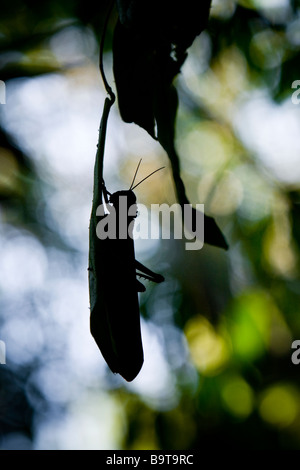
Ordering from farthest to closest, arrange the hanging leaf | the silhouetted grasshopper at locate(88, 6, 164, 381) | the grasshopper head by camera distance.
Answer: the grasshopper head < the hanging leaf < the silhouetted grasshopper at locate(88, 6, 164, 381)

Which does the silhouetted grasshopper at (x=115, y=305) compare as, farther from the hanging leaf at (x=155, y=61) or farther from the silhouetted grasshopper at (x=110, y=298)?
the hanging leaf at (x=155, y=61)

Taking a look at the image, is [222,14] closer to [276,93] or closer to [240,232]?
[276,93]

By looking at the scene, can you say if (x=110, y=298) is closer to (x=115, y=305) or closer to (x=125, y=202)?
(x=115, y=305)

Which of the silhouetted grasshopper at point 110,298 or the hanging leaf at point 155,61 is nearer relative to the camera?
the silhouetted grasshopper at point 110,298

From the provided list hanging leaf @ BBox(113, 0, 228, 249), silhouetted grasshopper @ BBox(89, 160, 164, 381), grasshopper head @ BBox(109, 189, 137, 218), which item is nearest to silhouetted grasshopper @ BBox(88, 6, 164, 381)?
silhouetted grasshopper @ BBox(89, 160, 164, 381)

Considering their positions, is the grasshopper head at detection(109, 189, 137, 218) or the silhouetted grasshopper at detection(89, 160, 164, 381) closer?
the silhouetted grasshopper at detection(89, 160, 164, 381)

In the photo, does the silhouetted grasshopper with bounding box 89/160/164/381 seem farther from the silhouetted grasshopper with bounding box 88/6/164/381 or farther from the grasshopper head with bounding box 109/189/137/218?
the grasshopper head with bounding box 109/189/137/218

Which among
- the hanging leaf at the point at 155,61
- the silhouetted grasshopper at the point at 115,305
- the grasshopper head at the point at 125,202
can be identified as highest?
the hanging leaf at the point at 155,61

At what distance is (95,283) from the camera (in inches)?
23.5

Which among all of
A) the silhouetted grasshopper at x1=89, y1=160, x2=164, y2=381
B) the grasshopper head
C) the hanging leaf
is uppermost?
the hanging leaf

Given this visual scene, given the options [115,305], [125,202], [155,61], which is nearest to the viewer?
[115,305]

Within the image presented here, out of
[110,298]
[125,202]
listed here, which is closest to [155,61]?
→ [125,202]

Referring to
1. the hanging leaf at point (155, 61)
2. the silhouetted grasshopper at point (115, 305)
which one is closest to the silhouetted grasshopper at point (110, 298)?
the silhouetted grasshopper at point (115, 305)

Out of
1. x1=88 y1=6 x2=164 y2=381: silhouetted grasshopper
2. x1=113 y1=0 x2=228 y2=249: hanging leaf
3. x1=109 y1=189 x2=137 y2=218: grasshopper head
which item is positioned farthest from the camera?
x1=109 y1=189 x2=137 y2=218: grasshopper head
